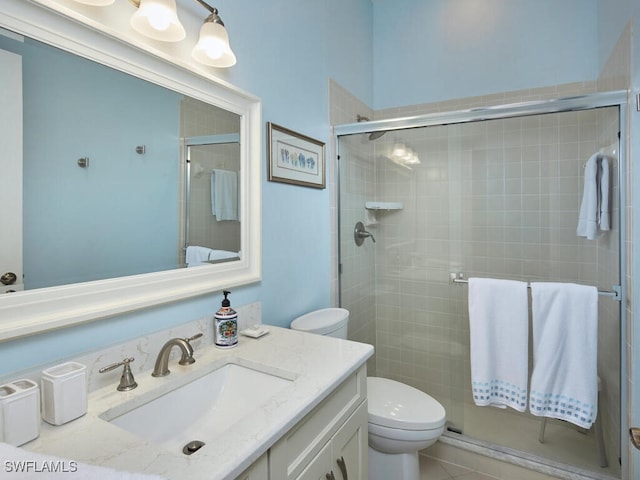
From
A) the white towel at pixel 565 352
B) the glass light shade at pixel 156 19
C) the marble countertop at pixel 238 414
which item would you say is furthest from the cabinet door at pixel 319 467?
the glass light shade at pixel 156 19

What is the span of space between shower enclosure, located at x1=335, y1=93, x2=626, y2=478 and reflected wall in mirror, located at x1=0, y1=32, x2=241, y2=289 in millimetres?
1146

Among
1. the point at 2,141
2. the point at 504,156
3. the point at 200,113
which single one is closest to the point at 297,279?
the point at 200,113

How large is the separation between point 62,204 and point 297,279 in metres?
1.09

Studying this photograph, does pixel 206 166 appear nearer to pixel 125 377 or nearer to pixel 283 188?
pixel 283 188

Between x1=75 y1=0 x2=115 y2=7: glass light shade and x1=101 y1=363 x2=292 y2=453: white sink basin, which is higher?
x1=75 y1=0 x2=115 y2=7: glass light shade

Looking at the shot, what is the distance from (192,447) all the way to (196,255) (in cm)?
58

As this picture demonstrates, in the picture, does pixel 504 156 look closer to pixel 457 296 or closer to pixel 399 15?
pixel 457 296

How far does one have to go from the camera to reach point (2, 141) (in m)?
0.74

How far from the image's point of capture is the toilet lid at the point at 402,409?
1487 millimetres

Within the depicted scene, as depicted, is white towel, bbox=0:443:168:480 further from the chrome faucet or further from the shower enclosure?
the shower enclosure

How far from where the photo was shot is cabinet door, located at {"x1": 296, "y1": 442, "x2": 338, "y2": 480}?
891mm

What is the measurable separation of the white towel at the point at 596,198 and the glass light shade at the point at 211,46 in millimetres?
1769

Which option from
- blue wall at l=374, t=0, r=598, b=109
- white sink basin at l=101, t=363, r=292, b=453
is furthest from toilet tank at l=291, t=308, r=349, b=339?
blue wall at l=374, t=0, r=598, b=109

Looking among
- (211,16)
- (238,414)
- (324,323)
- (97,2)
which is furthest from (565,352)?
(97,2)
